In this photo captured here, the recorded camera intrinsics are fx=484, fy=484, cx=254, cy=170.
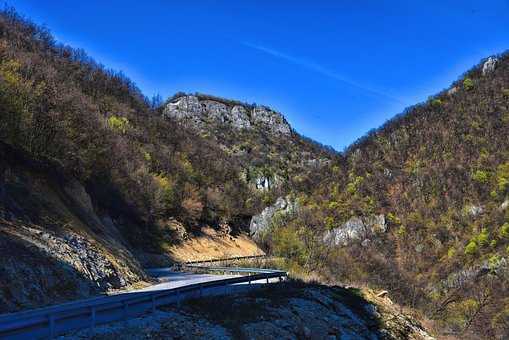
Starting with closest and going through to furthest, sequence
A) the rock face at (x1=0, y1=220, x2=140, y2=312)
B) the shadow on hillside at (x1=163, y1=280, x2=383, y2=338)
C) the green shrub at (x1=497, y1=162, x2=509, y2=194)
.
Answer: the shadow on hillside at (x1=163, y1=280, x2=383, y2=338), the rock face at (x1=0, y1=220, x2=140, y2=312), the green shrub at (x1=497, y1=162, x2=509, y2=194)

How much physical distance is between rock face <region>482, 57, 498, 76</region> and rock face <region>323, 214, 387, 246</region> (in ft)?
178

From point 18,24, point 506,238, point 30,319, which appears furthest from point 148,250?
point 18,24

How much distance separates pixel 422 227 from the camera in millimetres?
86812

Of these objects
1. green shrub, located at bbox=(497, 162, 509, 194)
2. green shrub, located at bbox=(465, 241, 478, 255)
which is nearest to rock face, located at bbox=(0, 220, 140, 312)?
green shrub, located at bbox=(465, 241, 478, 255)

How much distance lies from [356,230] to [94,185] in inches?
2320

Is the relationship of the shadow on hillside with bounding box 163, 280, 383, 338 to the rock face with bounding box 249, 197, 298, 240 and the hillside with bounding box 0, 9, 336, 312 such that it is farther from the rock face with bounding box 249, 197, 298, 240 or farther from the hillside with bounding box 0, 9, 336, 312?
the rock face with bounding box 249, 197, 298, 240

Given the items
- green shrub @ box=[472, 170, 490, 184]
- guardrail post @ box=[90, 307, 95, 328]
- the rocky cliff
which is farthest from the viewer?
green shrub @ box=[472, 170, 490, 184]

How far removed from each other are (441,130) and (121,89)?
226 feet

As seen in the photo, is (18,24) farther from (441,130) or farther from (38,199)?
(441,130)

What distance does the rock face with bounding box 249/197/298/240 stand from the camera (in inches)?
3479

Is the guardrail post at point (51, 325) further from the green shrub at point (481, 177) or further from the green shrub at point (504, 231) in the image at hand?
the green shrub at point (481, 177)

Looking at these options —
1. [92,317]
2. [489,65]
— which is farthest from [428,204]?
[92,317]

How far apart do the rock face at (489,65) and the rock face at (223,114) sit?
62.1m

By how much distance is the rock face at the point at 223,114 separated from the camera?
150 m
